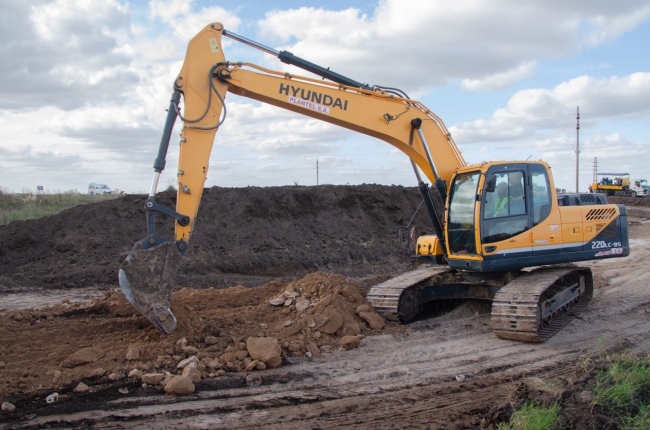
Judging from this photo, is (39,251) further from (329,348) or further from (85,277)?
(329,348)

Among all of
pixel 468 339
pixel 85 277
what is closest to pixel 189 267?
pixel 85 277

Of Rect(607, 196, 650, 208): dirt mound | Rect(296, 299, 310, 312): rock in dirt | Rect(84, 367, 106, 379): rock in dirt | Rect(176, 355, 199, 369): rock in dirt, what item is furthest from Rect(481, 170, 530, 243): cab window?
Rect(607, 196, 650, 208): dirt mound

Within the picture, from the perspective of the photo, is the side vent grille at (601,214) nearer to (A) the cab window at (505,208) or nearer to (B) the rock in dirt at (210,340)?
(A) the cab window at (505,208)

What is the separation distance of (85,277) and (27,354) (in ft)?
21.7

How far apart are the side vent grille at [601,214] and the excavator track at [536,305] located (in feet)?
2.71

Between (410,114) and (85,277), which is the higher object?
(410,114)

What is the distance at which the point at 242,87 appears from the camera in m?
6.30

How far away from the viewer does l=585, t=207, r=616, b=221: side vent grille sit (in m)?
7.37

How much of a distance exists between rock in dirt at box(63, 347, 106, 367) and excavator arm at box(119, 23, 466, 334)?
659 mm

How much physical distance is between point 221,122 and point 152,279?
1996 millimetres

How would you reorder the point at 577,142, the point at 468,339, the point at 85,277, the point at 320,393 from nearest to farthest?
the point at 320,393 < the point at 468,339 < the point at 85,277 < the point at 577,142

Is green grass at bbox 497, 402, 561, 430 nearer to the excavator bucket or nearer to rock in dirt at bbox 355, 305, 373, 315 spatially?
rock in dirt at bbox 355, 305, 373, 315

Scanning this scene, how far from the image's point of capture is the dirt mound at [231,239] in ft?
41.1

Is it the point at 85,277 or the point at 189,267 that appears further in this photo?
the point at 189,267
